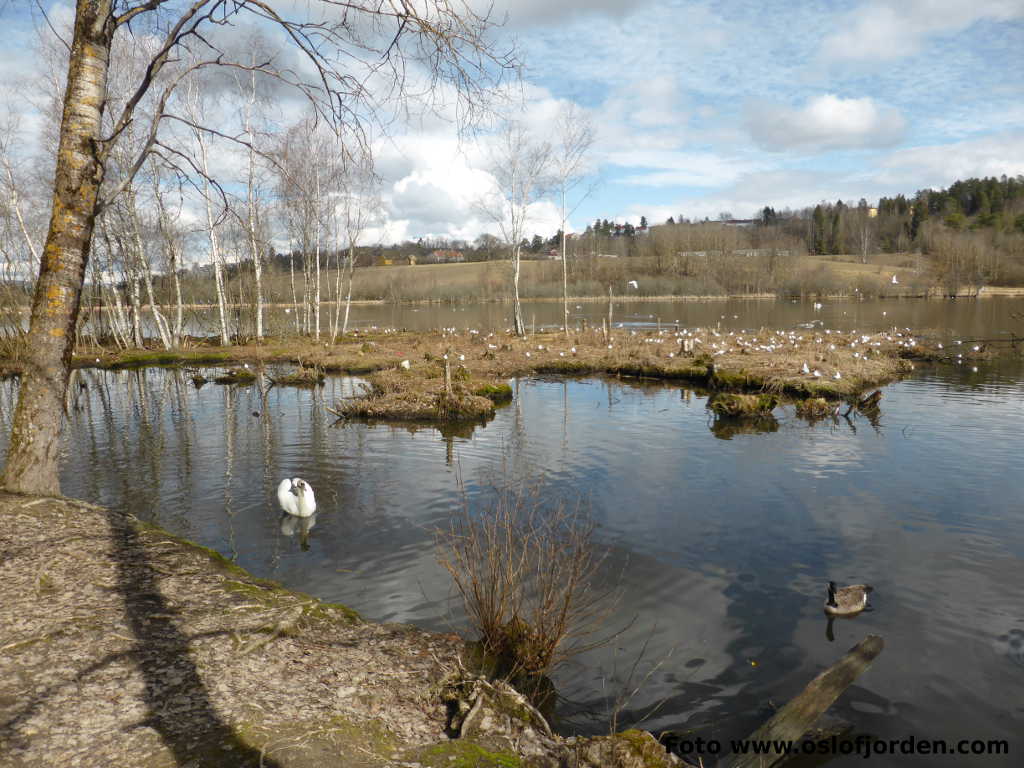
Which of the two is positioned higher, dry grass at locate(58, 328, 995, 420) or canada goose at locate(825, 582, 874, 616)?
dry grass at locate(58, 328, 995, 420)

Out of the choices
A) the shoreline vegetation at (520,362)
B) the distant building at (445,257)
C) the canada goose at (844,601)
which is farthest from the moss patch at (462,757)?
the distant building at (445,257)

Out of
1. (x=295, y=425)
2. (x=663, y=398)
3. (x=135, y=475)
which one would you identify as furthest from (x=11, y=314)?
(x=663, y=398)

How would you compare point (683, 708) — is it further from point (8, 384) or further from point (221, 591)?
point (8, 384)

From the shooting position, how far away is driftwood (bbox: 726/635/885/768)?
4.11 metres

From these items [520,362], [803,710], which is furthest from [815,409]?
[803,710]

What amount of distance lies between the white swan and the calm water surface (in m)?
0.35

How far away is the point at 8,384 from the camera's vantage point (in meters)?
23.0

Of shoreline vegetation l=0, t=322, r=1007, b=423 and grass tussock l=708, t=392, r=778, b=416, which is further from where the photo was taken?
shoreline vegetation l=0, t=322, r=1007, b=423

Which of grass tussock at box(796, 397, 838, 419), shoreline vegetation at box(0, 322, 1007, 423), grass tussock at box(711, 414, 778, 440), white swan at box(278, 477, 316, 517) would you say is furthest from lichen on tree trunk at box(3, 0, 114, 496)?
grass tussock at box(796, 397, 838, 419)

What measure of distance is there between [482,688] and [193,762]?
1765mm

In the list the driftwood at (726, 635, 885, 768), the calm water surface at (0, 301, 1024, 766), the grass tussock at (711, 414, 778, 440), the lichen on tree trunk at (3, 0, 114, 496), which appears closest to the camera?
the driftwood at (726, 635, 885, 768)

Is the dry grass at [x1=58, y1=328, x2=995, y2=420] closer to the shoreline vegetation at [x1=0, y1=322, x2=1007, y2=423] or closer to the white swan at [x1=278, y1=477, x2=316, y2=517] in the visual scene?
the shoreline vegetation at [x1=0, y1=322, x2=1007, y2=423]

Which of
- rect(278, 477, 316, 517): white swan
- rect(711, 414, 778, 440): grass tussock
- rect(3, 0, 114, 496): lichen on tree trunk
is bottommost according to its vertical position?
rect(711, 414, 778, 440): grass tussock

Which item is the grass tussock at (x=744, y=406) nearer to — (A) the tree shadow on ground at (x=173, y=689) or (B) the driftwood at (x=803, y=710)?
(B) the driftwood at (x=803, y=710)
